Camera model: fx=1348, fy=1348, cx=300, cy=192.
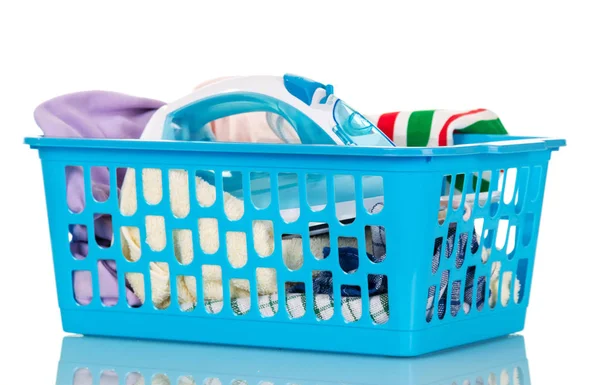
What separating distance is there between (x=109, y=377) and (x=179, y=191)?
0.33 metres

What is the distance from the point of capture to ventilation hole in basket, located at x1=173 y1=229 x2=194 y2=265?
212 cm

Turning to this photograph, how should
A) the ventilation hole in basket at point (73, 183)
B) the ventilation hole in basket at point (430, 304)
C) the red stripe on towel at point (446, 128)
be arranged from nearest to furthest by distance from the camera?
the ventilation hole in basket at point (430, 304), the ventilation hole in basket at point (73, 183), the red stripe on towel at point (446, 128)

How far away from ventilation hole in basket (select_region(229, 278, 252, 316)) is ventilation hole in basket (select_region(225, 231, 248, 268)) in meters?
0.03

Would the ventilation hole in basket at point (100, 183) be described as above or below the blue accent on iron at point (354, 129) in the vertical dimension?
below

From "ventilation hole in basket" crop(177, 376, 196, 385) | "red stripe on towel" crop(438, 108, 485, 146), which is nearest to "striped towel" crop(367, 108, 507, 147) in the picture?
"red stripe on towel" crop(438, 108, 485, 146)

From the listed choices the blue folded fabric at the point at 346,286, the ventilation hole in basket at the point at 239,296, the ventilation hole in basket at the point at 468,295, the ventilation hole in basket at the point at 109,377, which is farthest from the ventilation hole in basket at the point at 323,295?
the ventilation hole in basket at the point at 109,377

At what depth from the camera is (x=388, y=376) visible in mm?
1897

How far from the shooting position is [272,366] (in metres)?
1.97

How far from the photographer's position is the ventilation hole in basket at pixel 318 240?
2111mm

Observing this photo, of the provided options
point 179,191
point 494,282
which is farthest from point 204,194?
point 494,282

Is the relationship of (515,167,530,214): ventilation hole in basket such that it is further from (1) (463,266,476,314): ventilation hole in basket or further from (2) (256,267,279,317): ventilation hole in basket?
(2) (256,267,279,317): ventilation hole in basket

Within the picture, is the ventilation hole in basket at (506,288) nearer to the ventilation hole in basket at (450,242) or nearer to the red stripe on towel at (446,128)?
the ventilation hole in basket at (450,242)

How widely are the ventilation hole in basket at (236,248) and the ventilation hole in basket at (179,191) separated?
8 centimetres

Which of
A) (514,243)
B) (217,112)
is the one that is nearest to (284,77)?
(217,112)
